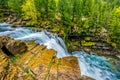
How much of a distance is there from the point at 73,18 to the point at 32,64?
33770 millimetres

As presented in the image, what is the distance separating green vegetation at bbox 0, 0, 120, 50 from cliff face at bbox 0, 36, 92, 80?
22.8 meters

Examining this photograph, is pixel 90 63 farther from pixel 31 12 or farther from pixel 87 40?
pixel 31 12

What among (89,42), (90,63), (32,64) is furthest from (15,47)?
(89,42)

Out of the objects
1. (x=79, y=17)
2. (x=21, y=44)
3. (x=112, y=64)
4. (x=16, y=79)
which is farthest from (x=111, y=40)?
(x=16, y=79)

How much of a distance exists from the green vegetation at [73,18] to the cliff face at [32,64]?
22803 millimetres

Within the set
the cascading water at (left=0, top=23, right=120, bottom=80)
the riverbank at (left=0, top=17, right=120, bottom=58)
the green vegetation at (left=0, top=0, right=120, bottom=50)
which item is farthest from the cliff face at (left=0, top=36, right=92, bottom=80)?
the green vegetation at (left=0, top=0, right=120, bottom=50)

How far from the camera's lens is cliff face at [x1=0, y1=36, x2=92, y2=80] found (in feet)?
62.5

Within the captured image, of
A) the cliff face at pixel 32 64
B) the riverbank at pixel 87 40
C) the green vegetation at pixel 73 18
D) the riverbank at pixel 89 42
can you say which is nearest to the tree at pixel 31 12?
the green vegetation at pixel 73 18

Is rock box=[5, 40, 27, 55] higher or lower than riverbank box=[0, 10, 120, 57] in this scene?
higher

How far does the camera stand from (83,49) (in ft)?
151

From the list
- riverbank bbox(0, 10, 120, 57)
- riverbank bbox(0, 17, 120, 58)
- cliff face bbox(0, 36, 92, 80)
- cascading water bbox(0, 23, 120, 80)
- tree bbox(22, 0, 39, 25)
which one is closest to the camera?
cliff face bbox(0, 36, 92, 80)

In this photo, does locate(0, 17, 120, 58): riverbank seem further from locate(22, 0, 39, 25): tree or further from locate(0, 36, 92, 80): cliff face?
locate(0, 36, 92, 80): cliff face

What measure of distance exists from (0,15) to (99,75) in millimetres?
49325

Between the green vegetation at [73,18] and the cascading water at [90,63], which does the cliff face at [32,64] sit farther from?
the green vegetation at [73,18]
